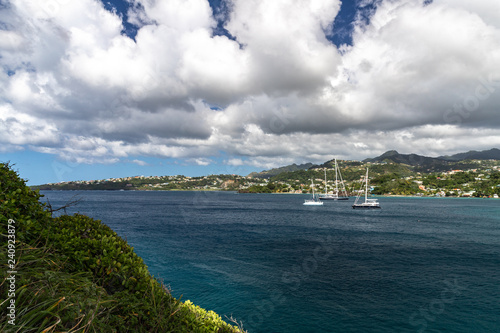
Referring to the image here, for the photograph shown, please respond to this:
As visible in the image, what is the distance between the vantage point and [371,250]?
3584 centimetres

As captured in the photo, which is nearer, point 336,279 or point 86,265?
point 86,265

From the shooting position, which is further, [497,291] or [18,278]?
[497,291]

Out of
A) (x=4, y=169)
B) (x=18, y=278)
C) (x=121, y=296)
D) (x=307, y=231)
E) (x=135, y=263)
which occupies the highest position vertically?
(x=4, y=169)

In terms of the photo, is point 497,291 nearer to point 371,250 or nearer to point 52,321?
point 371,250

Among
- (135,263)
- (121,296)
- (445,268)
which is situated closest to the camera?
(121,296)

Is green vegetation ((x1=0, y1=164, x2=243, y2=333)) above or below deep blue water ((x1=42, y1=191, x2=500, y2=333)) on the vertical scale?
above

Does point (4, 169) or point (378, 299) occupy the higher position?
point (4, 169)

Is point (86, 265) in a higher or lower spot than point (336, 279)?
higher

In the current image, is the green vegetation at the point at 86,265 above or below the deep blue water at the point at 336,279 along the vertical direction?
above

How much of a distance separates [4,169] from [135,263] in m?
4.16

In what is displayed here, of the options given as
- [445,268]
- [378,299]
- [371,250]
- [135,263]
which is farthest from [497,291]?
[135,263]

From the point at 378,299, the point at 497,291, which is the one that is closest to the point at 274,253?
the point at 378,299

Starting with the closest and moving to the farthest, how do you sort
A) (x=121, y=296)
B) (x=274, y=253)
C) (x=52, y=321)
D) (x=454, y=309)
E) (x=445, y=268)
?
(x=52, y=321)
(x=121, y=296)
(x=454, y=309)
(x=445, y=268)
(x=274, y=253)

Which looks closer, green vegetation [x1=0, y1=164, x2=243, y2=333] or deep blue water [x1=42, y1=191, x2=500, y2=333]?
green vegetation [x1=0, y1=164, x2=243, y2=333]
